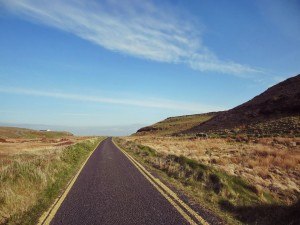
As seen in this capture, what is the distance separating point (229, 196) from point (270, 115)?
67.5m

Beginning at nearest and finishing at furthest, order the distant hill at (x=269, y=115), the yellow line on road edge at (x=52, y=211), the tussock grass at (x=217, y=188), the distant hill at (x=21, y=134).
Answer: the yellow line on road edge at (x=52, y=211) → the tussock grass at (x=217, y=188) → the distant hill at (x=269, y=115) → the distant hill at (x=21, y=134)

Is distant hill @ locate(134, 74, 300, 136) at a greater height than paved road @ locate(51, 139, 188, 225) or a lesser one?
greater

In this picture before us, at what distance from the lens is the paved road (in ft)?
25.3

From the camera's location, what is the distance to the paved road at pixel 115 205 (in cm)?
770

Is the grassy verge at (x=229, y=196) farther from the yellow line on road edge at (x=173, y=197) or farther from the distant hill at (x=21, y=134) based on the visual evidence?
the distant hill at (x=21, y=134)

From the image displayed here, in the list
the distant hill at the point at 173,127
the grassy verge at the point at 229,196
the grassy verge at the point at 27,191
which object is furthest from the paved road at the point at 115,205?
the distant hill at the point at 173,127

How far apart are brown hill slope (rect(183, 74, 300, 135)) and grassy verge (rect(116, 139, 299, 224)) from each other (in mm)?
43035

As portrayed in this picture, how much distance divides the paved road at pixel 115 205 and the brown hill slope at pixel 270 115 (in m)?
46.3

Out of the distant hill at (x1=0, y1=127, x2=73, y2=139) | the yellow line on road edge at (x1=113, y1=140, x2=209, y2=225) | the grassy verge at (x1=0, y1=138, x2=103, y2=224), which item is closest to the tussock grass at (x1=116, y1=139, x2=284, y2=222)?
the yellow line on road edge at (x1=113, y1=140, x2=209, y2=225)

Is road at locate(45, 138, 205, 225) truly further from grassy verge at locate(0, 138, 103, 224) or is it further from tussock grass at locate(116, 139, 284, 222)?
tussock grass at locate(116, 139, 284, 222)

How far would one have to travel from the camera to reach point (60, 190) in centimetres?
1141

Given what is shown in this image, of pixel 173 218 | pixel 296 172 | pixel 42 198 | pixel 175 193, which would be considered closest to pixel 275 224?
pixel 173 218

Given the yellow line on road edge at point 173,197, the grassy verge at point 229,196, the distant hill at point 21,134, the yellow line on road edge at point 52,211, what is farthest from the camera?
the distant hill at point 21,134

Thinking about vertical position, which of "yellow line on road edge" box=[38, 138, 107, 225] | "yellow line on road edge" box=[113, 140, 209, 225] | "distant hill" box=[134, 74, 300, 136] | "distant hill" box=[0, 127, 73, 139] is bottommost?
"yellow line on road edge" box=[38, 138, 107, 225]
